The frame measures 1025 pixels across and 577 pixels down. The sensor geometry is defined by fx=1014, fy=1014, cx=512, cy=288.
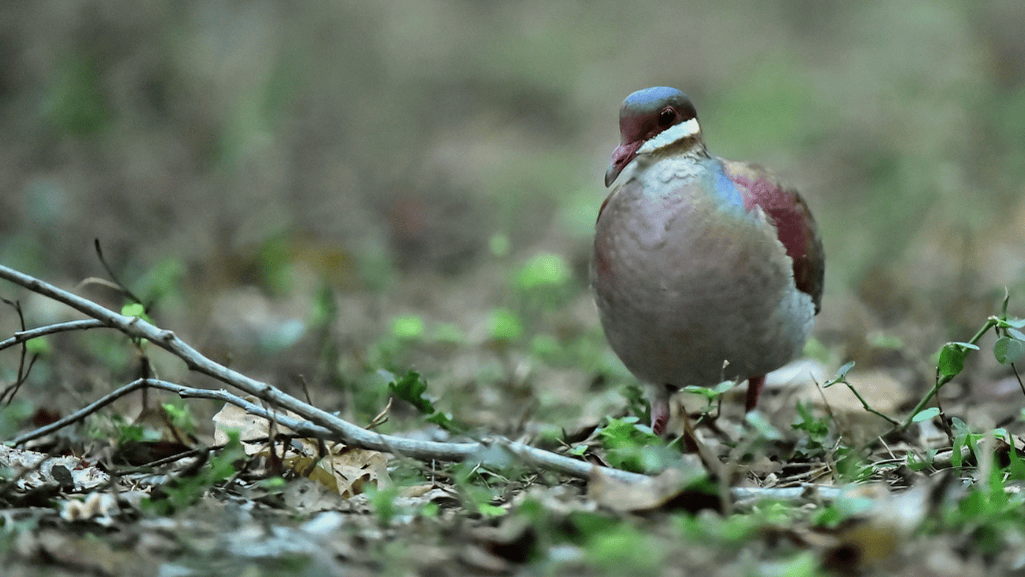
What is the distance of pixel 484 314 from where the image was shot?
6.38 metres

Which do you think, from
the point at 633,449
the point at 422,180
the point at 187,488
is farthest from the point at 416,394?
the point at 422,180

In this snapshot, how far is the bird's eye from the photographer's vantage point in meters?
3.25

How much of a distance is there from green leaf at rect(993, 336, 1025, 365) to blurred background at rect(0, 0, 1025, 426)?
1.16 metres

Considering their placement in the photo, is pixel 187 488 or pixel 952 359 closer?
pixel 187 488

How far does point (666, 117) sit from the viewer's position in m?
3.26

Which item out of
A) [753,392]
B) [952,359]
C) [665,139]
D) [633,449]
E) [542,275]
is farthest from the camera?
[542,275]

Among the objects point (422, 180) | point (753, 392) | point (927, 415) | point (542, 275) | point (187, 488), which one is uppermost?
point (422, 180)

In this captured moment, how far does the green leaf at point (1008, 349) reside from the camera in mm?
2803

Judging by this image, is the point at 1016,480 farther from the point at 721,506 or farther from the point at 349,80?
the point at 349,80

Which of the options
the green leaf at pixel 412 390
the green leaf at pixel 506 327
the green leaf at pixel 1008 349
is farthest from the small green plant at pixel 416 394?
the green leaf at pixel 506 327

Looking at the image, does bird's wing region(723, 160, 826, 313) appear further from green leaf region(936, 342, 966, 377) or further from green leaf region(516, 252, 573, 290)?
green leaf region(516, 252, 573, 290)

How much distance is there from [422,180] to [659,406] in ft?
19.4

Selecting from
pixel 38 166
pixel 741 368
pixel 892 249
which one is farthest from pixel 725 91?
pixel 741 368

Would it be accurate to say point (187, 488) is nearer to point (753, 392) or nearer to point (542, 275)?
point (753, 392)
